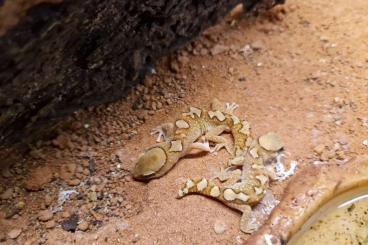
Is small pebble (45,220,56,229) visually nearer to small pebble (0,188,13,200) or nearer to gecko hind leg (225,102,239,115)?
small pebble (0,188,13,200)

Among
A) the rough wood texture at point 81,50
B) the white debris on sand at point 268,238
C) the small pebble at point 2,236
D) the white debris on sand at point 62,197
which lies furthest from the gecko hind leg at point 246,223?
the small pebble at point 2,236

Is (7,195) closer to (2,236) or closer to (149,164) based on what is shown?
(2,236)

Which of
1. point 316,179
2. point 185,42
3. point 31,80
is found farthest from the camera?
point 185,42

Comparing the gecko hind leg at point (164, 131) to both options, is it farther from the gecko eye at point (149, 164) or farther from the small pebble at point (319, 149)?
the small pebble at point (319, 149)

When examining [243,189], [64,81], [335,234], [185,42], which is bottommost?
[335,234]

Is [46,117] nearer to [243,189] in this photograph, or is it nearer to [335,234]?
[243,189]

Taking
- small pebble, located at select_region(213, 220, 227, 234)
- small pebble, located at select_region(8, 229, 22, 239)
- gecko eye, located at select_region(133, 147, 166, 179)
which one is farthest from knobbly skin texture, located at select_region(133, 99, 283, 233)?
small pebble, located at select_region(8, 229, 22, 239)

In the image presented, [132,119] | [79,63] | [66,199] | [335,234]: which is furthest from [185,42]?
[335,234]
